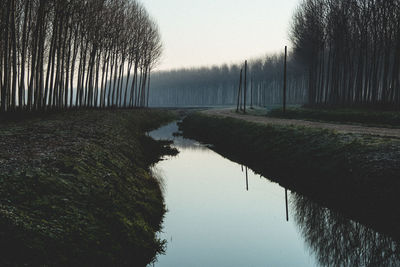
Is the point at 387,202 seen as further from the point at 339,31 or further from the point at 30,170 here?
the point at 339,31

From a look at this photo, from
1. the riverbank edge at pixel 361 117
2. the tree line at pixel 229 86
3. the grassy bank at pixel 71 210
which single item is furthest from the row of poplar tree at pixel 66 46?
the tree line at pixel 229 86

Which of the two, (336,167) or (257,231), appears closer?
(257,231)

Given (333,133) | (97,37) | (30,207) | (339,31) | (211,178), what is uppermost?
(339,31)

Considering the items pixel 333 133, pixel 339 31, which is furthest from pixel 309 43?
pixel 333 133

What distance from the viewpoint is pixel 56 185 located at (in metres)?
6.97

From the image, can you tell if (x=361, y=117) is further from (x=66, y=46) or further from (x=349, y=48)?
(x=66, y=46)

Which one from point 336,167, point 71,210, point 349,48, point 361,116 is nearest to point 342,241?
point 336,167

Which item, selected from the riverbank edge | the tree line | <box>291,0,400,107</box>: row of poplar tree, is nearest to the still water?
the riverbank edge

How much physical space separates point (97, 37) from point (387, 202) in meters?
29.4

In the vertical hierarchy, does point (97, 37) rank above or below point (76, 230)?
above

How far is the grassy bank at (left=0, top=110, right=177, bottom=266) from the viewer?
5172 mm

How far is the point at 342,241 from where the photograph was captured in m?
8.55

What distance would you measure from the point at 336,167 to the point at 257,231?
494 cm

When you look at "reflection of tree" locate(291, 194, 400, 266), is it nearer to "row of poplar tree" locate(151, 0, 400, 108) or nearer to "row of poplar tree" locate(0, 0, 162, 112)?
"row of poplar tree" locate(0, 0, 162, 112)
